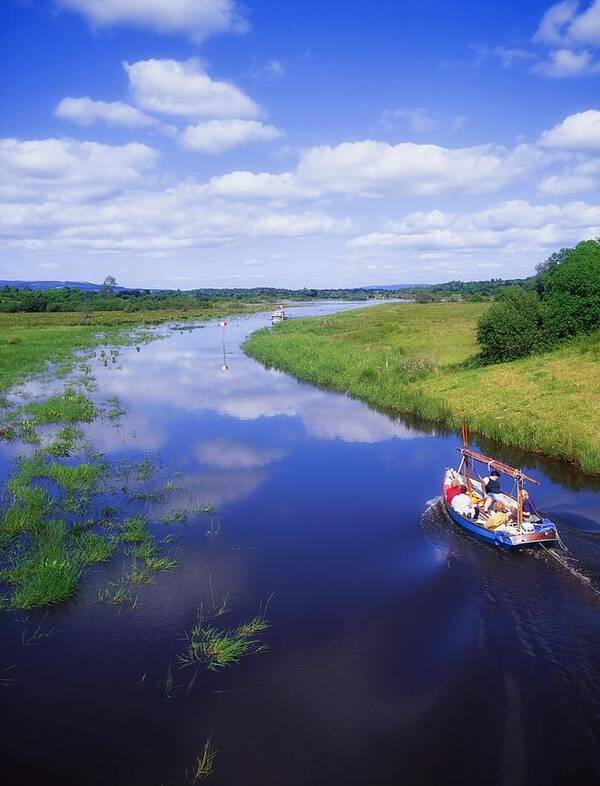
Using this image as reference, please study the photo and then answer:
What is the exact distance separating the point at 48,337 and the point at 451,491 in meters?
67.4

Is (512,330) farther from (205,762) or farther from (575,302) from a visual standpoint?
(205,762)

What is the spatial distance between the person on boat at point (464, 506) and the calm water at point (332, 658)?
0.77 m

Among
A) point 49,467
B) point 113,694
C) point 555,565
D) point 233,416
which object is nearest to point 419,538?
point 555,565

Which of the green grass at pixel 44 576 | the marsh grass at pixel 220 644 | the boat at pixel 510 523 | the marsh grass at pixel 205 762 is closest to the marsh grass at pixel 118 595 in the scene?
the green grass at pixel 44 576

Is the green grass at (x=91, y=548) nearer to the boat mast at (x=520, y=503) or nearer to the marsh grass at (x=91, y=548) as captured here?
the marsh grass at (x=91, y=548)

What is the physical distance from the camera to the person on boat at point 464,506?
56.6ft

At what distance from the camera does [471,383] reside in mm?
35062

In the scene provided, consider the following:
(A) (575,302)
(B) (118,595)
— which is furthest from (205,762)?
(A) (575,302)

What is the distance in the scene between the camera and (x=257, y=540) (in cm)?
1727

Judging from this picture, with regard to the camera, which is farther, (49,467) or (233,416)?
(233,416)

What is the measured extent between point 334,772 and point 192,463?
53.7 ft

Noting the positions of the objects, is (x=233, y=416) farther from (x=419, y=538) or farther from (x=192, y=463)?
(x=419, y=538)

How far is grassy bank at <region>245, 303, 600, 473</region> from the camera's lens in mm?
25750

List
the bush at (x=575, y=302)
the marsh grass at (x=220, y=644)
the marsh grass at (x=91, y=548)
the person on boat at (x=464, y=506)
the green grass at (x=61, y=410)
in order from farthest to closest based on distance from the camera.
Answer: the bush at (x=575, y=302)
the green grass at (x=61, y=410)
the person on boat at (x=464, y=506)
the marsh grass at (x=91, y=548)
the marsh grass at (x=220, y=644)
